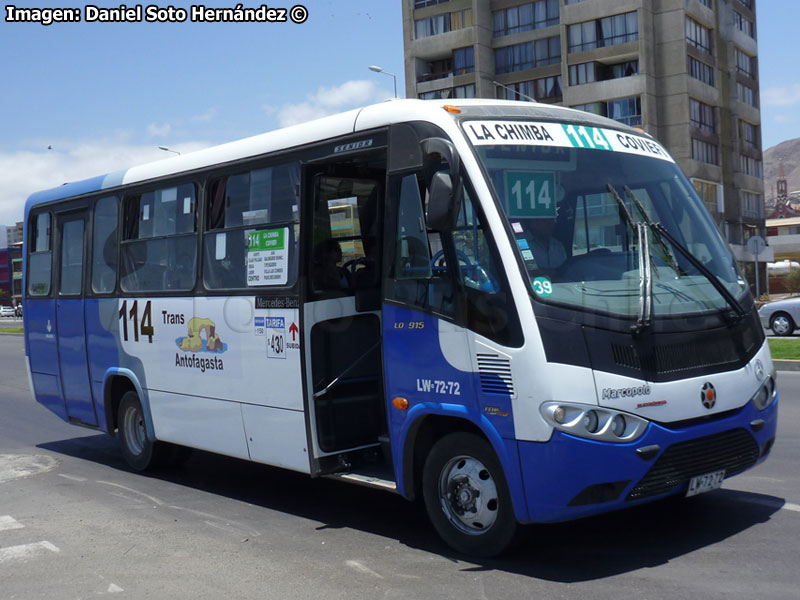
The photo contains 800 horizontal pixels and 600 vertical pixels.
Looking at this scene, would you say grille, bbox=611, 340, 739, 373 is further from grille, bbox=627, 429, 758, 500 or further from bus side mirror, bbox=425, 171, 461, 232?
bus side mirror, bbox=425, 171, 461, 232

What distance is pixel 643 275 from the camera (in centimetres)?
570

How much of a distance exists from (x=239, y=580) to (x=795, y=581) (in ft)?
10.6

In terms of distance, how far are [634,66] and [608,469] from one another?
171 ft

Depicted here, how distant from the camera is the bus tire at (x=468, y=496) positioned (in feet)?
18.7

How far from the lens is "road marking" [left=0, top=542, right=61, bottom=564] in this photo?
6.62 m

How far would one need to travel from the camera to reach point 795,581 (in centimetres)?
519

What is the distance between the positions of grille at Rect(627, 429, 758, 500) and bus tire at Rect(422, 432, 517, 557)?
797 millimetres

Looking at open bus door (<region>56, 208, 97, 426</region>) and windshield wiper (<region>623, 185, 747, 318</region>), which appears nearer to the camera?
windshield wiper (<region>623, 185, 747, 318</region>)

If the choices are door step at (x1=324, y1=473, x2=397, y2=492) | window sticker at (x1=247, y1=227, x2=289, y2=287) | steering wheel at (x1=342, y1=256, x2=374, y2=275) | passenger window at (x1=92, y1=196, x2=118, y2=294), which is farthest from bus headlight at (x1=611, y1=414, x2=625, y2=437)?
passenger window at (x1=92, y1=196, x2=118, y2=294)

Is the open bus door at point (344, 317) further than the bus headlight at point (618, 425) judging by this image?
Yes

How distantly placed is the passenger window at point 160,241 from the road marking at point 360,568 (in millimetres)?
3554

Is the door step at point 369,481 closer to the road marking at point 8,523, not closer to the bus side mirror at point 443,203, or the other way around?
the bus side mirror at point 443,203

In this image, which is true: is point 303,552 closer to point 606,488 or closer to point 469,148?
point 606,488

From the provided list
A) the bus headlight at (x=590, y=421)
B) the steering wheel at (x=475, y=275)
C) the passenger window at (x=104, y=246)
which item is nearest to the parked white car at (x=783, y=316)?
the passenger window at (x=104, y=246)
